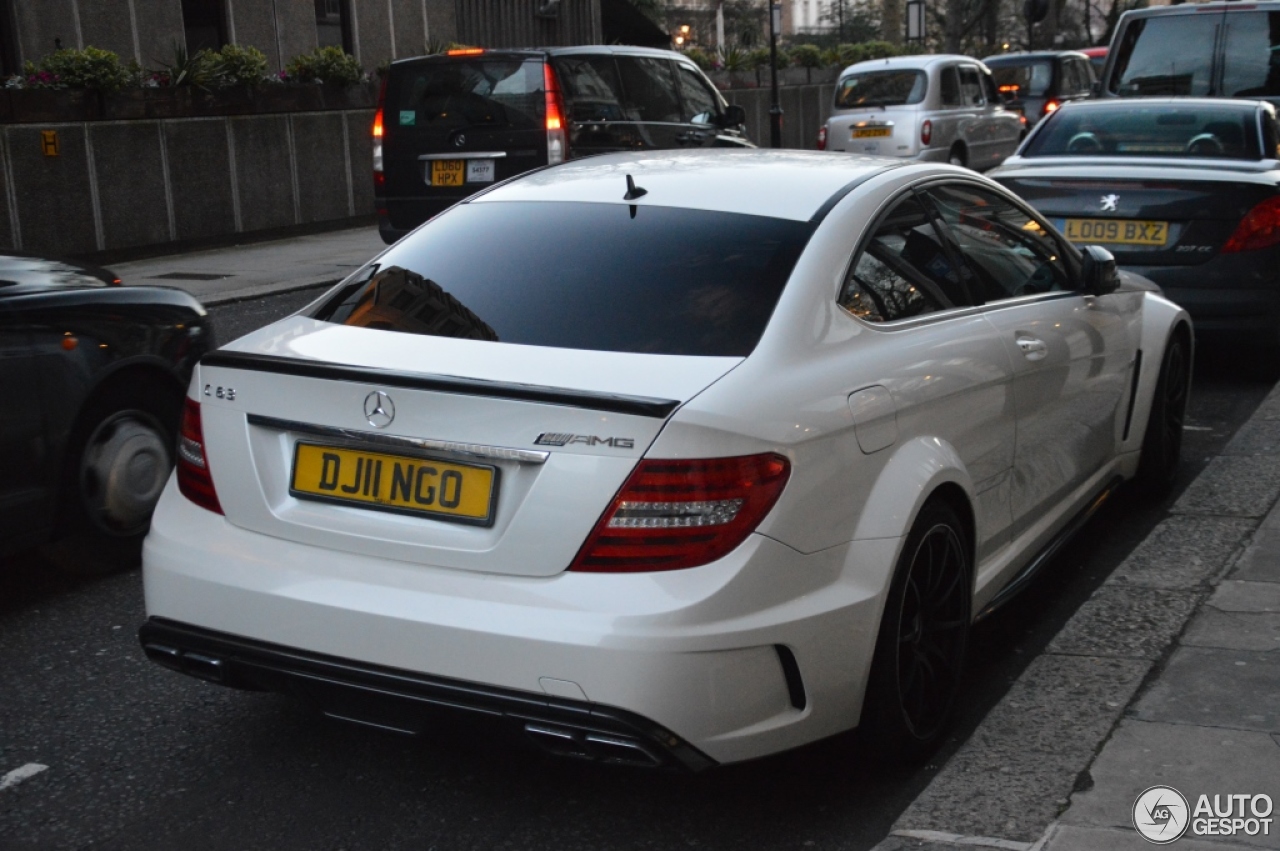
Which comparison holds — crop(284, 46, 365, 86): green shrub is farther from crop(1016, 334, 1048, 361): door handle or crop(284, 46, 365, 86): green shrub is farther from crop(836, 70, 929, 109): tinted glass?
crop(1016, 334, 1048, 361): door handle

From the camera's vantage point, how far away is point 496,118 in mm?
12250

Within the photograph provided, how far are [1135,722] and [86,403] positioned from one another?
11.7ft

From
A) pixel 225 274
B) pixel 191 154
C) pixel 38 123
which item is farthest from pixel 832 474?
pixel 191 154

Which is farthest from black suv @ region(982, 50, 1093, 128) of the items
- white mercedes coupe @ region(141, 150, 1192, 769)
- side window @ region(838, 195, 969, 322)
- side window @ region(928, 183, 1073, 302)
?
white mercedes coupe @ region(141, 150, 1192, 769)

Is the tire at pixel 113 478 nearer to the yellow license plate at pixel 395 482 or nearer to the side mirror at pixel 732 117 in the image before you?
the yellow license plate at pixel 395 482

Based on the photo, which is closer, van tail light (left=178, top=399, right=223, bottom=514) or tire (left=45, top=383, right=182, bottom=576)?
van tail light (left=178, top=399, right=223, bottom=514)

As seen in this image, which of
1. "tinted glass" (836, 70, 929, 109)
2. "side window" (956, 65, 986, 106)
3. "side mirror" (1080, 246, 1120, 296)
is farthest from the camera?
"side window" (956, 65, 986, 106)

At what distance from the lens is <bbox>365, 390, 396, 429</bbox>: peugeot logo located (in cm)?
316

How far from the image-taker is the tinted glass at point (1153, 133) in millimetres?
8867

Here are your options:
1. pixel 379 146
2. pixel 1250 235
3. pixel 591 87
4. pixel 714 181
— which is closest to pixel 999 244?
pixel 714 181

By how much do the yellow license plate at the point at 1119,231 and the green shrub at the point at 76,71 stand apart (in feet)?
32.0

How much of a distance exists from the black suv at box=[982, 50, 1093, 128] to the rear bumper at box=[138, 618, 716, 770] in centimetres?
2257

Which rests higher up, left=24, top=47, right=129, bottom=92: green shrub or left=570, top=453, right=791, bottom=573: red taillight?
left=24, top=47, right=129, bottom=92: green shrub

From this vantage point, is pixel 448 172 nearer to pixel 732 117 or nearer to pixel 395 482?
pixel 732 117
